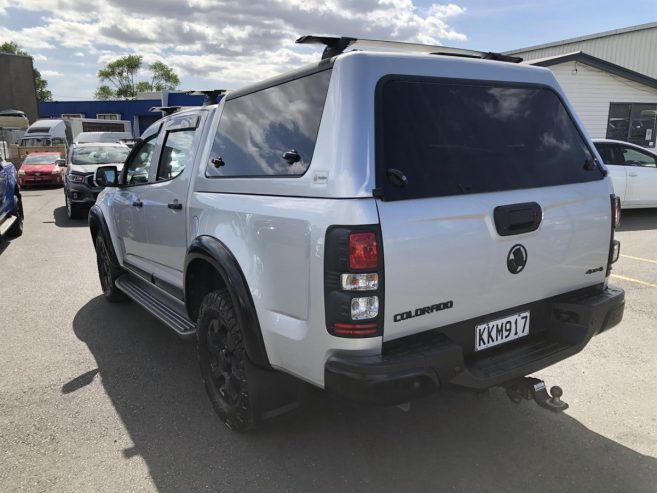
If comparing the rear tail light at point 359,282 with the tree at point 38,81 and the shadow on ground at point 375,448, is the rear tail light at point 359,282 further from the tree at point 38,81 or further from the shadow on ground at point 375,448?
the tree at point 38,81

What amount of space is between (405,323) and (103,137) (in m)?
22.3

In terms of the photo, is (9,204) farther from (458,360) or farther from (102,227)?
(458,360)

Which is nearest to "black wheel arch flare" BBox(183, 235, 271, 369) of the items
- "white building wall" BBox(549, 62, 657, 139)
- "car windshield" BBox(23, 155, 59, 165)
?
"white building wall" BBox(549, 62, 657, 139)

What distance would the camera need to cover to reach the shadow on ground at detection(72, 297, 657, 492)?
2598 mm

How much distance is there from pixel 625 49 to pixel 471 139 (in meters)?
27.0

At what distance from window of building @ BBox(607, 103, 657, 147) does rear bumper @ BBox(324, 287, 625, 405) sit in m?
16.9

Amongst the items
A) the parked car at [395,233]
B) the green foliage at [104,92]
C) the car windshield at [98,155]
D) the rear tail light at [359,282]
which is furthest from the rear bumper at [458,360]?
the green foliage at [104,92]

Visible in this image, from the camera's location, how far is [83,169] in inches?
471

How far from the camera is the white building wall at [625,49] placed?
941 inches

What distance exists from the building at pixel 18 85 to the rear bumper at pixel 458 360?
56734 mm

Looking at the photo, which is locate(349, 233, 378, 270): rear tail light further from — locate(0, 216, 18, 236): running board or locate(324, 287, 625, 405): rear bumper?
locate(0, 216, 18, 236): running board

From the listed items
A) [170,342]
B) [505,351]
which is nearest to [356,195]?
[505,351]

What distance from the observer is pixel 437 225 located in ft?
7.53

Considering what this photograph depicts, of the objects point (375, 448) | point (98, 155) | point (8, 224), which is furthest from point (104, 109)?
point (375, 448)
